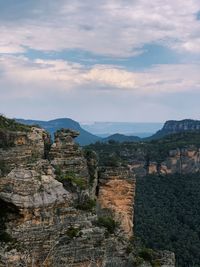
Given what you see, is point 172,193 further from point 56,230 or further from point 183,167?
point 56,230

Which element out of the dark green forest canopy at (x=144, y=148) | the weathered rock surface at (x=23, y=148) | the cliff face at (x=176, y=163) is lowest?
the cliff face at (x=176, y=163)

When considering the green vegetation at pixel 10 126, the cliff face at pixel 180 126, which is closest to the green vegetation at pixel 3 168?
the green vegetation at pixel 10 126

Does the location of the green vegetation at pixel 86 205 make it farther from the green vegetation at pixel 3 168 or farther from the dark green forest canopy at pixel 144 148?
the dark green forest canopy at pixel 144 148

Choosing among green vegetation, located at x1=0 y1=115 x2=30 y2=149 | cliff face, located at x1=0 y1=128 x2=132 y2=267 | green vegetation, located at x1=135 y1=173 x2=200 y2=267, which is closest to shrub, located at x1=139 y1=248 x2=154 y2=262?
cliff face, located at x1=0 y1=128 x2=132 y2=267

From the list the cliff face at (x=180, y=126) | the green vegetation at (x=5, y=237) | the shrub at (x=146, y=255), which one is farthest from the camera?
the cliff face at (x=180, y=126)

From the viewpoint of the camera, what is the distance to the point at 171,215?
7950 cm

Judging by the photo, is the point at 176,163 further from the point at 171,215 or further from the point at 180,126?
the point at 180,126

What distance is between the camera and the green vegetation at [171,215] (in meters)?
58.9

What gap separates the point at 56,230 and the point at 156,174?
93.6 metres

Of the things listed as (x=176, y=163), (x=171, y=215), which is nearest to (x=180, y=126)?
(x=176, y=163)

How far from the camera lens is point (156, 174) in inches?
4252

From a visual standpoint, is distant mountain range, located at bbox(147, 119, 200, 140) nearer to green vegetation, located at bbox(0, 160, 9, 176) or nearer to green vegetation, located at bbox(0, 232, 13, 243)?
green vegetation, located at bbox(0, 160, 9, 176)

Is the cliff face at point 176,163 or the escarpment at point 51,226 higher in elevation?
the escarpment at point 51,226

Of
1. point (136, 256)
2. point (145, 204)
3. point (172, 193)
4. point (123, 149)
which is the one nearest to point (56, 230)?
point (136, 256)
